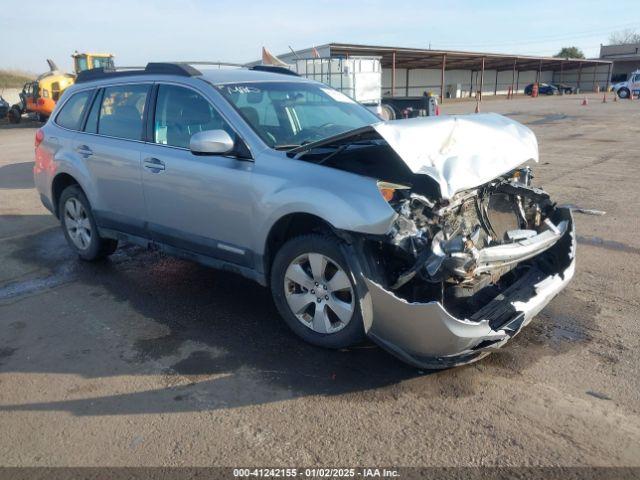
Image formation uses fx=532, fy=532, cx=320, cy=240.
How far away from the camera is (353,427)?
2.91m

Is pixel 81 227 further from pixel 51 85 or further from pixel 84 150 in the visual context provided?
pixel 51 85

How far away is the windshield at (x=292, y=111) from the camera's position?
4.13 m

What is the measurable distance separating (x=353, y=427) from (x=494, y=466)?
0.74 meters

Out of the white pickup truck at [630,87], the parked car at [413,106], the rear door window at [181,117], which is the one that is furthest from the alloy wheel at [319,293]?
the white pickup truck at [630,87]

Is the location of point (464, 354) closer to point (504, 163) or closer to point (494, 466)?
point (494, 466)

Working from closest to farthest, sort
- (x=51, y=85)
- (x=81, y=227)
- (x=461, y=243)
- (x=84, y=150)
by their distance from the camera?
(x=461, y=243)
(x=84, y=150)
(x=81, y=227)
(x=51, y=85)

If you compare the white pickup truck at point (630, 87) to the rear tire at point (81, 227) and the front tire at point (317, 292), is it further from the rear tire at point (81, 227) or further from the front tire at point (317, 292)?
the front tire at point (317, 292)

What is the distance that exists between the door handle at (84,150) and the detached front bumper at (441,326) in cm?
337

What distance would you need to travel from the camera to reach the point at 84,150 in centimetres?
526

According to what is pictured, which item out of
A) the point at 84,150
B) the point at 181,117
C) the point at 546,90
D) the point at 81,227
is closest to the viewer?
the point at 181,117

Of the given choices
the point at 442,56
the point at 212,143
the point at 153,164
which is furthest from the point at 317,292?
the point at 442,56

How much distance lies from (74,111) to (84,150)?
60 cm

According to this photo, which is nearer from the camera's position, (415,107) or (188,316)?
(188,316)

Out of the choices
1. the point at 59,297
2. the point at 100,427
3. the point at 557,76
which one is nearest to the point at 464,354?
the point at 100,427
